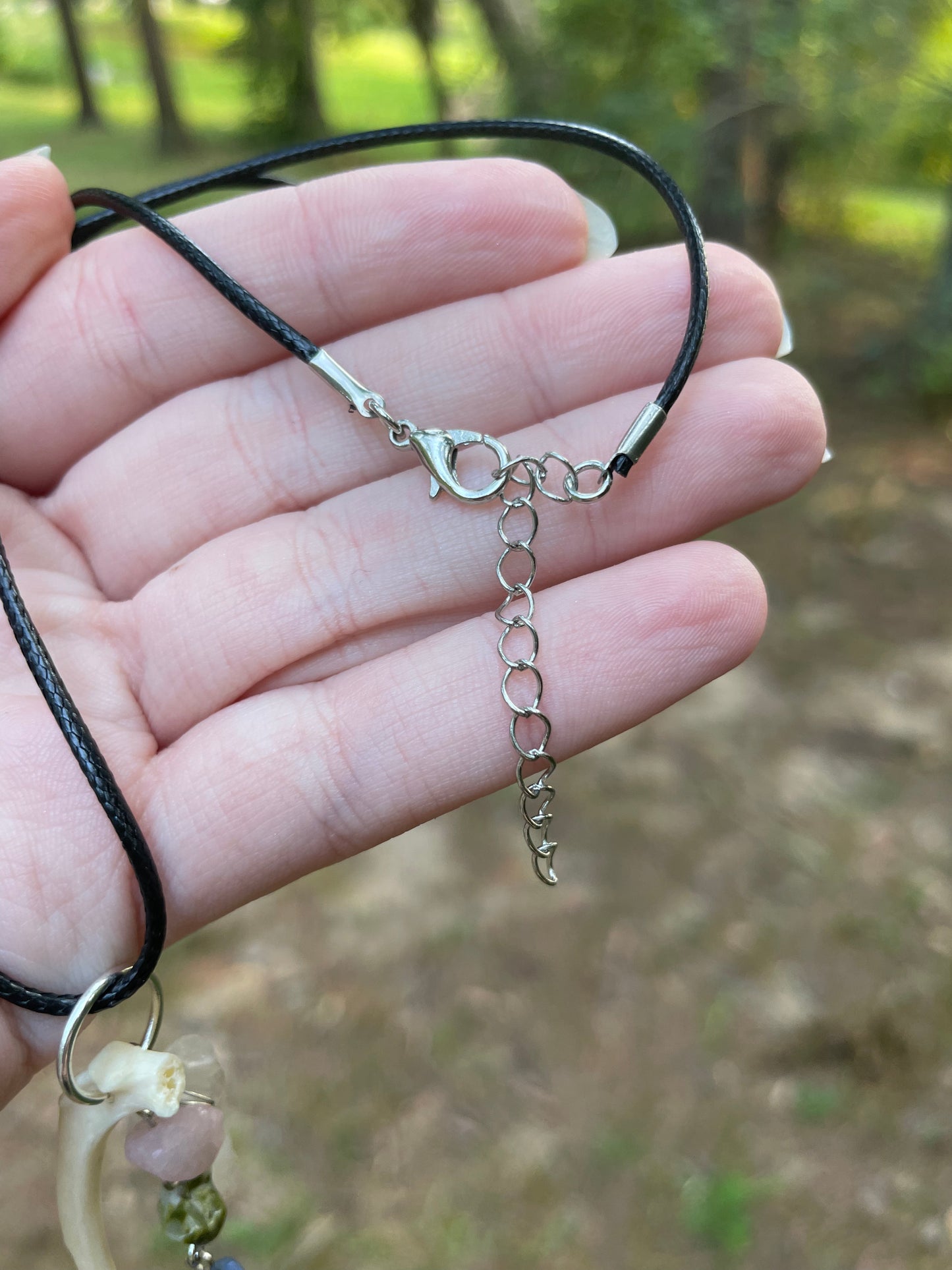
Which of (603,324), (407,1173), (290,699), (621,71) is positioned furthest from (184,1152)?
(621,71)

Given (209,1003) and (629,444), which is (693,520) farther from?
(209,1003)

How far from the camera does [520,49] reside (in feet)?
14.5

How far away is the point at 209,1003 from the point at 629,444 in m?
1.57

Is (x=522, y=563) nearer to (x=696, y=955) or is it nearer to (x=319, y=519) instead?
(x=319, y=519)

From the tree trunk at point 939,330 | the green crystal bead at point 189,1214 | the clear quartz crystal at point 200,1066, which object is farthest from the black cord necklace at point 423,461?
the tree trunk at point 939,330

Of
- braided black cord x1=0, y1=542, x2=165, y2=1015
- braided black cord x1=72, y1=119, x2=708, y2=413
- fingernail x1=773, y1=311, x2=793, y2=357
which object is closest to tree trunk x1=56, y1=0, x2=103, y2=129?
braided black cord x1=72, y1=119, x2=708, y2=413

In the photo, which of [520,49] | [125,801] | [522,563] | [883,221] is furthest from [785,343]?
[883,221]

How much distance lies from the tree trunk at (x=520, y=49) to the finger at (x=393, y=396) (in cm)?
322

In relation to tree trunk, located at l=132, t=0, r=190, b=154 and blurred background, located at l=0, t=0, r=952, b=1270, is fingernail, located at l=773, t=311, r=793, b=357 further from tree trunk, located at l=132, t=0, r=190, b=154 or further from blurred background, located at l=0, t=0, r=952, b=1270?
tree trunk, located at l=132, t=0, r=190, b=154

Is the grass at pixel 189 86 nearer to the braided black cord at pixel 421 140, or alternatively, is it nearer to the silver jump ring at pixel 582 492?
the braided black cord at pixel 421 140

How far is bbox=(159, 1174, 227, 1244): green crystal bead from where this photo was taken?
4.41 feet

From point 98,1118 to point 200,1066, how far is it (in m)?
0.15

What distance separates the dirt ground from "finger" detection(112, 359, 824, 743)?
3.24 ft

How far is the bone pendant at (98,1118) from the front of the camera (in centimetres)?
125
